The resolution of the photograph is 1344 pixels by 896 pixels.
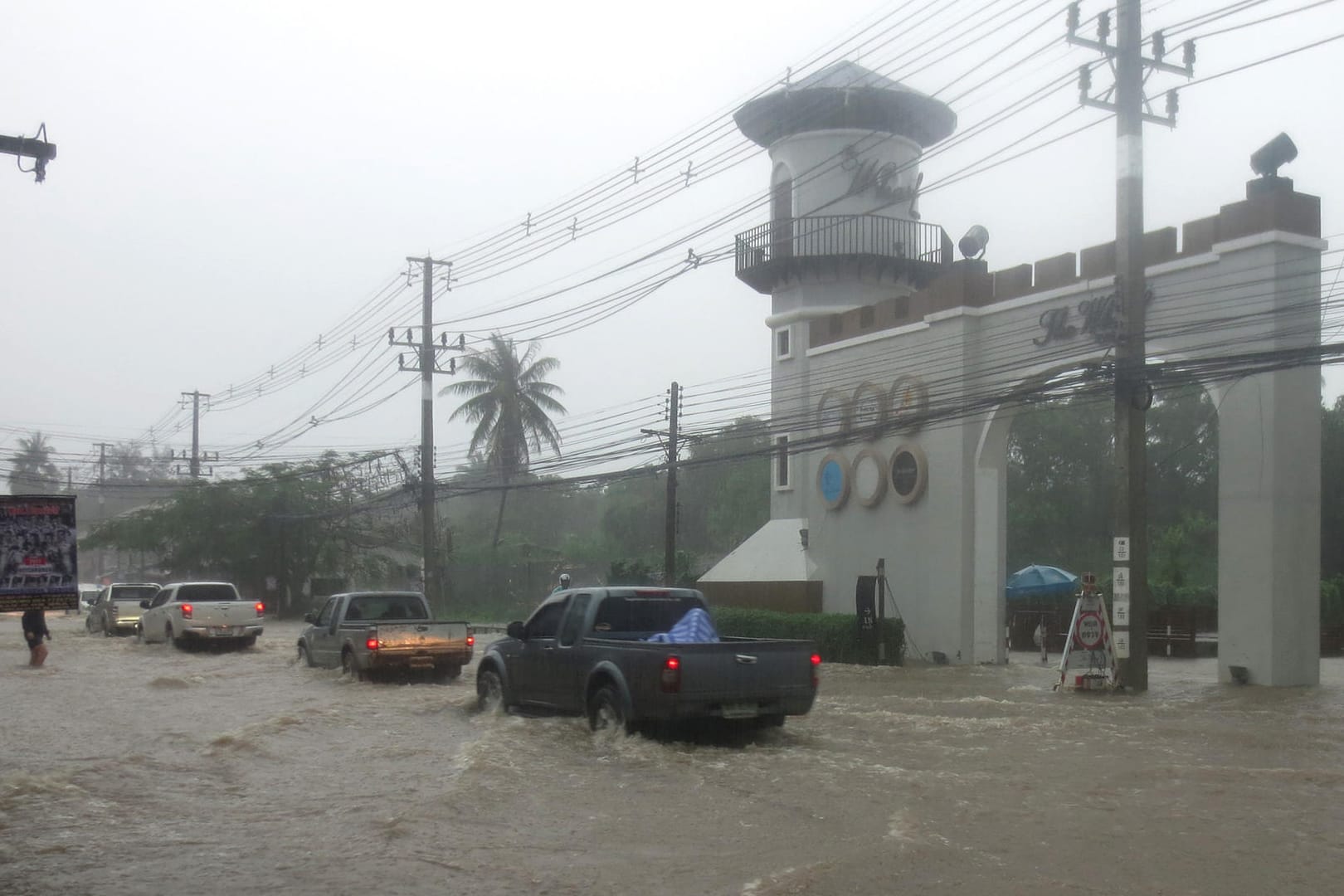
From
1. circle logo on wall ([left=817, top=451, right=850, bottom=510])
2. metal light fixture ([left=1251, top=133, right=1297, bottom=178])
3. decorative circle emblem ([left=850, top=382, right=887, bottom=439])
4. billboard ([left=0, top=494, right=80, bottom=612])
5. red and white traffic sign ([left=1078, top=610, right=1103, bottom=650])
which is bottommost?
red and white traffic sign ([left=1078, top=610, right=1103, bottom=650])

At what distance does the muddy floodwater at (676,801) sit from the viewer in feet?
25.2

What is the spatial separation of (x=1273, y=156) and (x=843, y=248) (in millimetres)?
13341

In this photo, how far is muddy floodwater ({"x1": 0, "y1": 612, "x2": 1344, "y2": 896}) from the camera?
7.68 m

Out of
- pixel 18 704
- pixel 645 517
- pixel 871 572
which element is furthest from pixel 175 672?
pixel 645 517

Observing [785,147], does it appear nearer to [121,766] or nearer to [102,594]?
[102,594]

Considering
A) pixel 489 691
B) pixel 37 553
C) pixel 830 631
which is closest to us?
pixel 37 553

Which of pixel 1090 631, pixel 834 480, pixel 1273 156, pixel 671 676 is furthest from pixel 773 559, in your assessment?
pixel 671 676

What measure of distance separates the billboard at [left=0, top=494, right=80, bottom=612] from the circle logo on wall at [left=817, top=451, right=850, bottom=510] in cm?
1882

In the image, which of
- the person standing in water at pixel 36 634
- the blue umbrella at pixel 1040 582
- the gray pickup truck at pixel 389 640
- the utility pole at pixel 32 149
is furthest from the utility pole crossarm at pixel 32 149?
the blue umbrella at pixel 1040 582

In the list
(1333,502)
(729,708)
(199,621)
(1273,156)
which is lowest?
(199,621)

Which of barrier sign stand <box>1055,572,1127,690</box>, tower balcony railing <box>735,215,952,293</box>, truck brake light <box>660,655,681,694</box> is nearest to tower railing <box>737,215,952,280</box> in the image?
tower balcony railing <box>735,215,952,293</box>

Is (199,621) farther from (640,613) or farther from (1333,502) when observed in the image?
(1333,502)

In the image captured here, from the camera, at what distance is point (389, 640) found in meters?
19.6

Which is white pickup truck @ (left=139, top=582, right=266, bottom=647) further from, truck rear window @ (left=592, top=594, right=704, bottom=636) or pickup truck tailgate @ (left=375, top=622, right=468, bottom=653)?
truck rear window @ (left=592, top=594, right=704, bottom=636)
